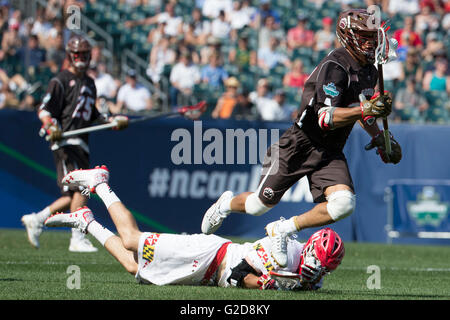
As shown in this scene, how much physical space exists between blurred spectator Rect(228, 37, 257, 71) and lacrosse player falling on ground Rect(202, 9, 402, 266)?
29.6 feet

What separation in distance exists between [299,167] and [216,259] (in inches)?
54.8

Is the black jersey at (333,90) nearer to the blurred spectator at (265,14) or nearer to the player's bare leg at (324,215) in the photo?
the player's bare leg at (324,215)

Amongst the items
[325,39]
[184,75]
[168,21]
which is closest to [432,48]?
[325,39]

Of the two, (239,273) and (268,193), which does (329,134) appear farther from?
(239,273)

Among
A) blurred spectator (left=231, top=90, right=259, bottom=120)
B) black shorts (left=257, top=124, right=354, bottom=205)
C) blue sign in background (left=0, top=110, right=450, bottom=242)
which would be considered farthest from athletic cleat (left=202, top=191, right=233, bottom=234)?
blurred spectator (left=231, top=90, right=259, bottom=120)

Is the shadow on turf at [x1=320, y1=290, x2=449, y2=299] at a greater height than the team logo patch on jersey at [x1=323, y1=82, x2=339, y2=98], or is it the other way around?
the team logo patch on jersey at [x1=323, y1=82, x2=339, y2=98]

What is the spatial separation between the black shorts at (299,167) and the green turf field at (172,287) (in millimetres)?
944

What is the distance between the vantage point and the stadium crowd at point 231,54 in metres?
15.6

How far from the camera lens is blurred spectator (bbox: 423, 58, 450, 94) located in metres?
17.3

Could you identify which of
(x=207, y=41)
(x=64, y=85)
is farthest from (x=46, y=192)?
(x=207, y=41)

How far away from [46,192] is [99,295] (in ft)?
25.1

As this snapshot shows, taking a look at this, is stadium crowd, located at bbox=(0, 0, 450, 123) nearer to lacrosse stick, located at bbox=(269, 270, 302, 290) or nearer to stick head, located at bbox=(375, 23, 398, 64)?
stick head, located at bbox=(375, 23, 398, 64)

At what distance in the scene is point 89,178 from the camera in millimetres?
7598

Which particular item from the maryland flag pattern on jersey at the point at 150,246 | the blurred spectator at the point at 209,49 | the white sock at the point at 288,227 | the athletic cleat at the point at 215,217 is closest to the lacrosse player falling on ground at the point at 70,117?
the athletic cleat at the point at 215,217
